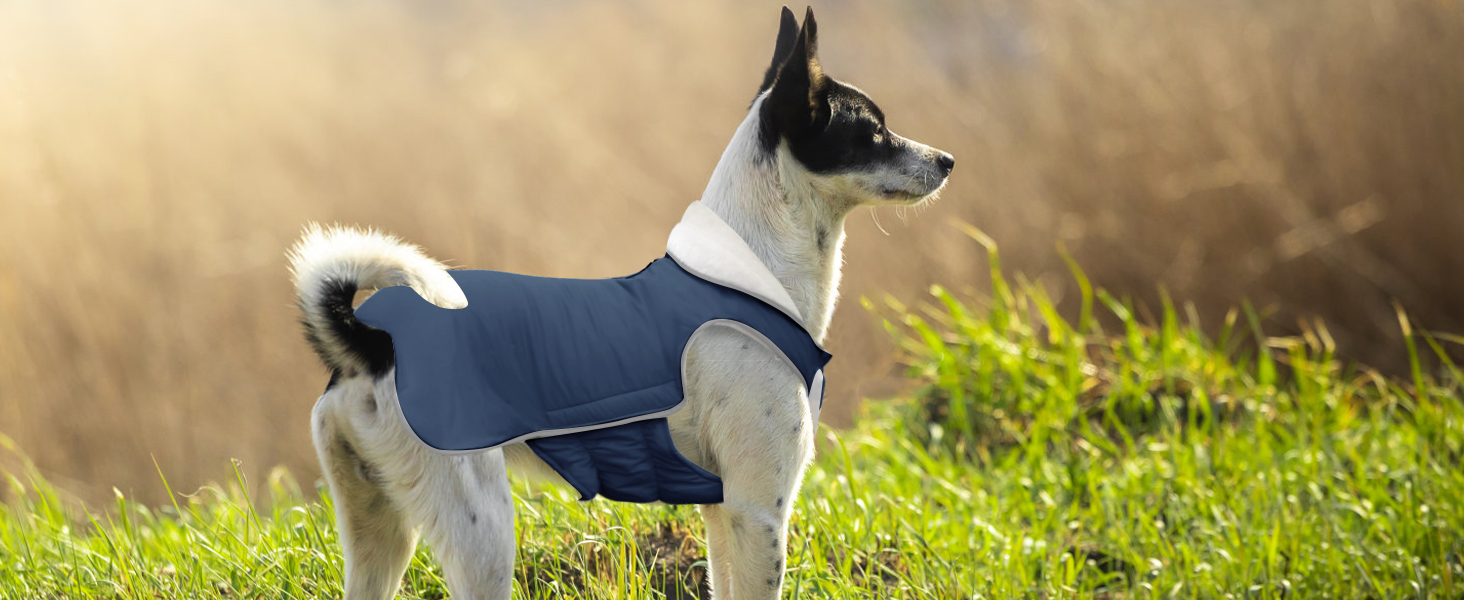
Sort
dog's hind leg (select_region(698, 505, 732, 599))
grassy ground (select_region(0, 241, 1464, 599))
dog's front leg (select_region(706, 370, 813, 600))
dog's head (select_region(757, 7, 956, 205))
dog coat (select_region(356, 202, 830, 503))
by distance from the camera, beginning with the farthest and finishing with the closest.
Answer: grassy ground (select_region(0, 241, 1464, 599)), dog's hind leg (select_region(698, 505, 732, 599)), dog's head (select_region(757, 7, 956, 205)), dog's front leg (select_region(706, 370, 813, 600)), dog coat (select_region(356, 202, 830, 503))

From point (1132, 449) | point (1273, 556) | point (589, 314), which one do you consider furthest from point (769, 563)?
point (1132, 449)

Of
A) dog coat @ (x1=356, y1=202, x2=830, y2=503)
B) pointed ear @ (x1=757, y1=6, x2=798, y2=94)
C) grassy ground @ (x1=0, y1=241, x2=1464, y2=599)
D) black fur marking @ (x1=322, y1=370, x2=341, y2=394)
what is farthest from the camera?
grassy ground @ (x1=0, y1=241, x2=1464, y2=599)

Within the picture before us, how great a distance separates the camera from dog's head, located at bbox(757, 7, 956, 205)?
91.4 inches

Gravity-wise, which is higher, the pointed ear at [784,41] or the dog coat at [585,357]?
the pointed ear at [784,41]

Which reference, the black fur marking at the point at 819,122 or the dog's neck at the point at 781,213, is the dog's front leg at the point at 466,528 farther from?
the black fur marking at the point at 819,122

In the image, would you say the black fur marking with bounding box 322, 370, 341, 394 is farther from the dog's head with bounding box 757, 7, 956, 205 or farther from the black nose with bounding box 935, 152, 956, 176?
the black nose with bounding box 935, 152, 956, 176

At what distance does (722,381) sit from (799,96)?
0.68 metres

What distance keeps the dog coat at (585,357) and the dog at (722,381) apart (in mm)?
53

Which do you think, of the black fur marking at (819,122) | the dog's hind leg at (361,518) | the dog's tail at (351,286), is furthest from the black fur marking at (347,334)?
the black fur marking at (819,122)

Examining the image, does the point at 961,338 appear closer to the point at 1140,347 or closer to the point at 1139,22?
the point at 1140,347

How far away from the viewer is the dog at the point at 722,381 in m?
2.03

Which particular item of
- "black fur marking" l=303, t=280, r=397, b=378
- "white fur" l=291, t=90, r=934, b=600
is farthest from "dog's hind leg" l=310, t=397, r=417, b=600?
"black fur marking" l=303, t=280, r=397, b=378

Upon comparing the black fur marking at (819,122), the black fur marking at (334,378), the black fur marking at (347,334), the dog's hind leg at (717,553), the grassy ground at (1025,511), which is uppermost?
the black fur marking at (819,122)

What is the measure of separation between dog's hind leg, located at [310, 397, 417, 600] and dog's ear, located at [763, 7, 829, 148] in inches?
46.4
